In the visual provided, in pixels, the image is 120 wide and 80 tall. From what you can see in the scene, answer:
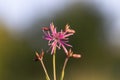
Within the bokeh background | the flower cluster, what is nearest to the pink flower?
the flower cluster

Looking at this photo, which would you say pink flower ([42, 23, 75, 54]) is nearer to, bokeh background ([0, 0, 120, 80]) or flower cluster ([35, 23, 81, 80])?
flower cluster ([35, 23, 81, 80])

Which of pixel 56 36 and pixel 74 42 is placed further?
pixel 74 42

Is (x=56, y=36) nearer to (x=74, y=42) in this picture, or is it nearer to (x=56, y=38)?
(x=56, y=38)

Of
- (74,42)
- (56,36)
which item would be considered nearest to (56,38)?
(56,36)

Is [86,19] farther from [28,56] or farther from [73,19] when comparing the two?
[28,56]

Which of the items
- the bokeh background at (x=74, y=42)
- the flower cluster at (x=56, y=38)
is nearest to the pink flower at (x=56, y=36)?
the flower cluster at (x=56, y=38)

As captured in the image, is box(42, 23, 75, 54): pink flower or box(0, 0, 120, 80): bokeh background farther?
box(0, 0, 120, 80): bokeh background

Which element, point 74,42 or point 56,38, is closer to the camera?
point 56,38

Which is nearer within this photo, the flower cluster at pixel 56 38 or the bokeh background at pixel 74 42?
the flower cluster at pixel 56 38

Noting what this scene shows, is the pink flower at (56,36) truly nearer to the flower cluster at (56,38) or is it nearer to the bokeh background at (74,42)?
the flower cluster at (56,38)

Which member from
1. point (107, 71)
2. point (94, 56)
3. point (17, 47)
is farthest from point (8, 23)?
point (107, 71)

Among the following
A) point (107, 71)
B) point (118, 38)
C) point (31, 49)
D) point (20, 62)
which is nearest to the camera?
point (107, 71)
